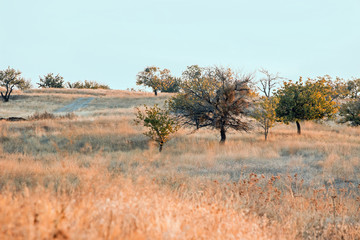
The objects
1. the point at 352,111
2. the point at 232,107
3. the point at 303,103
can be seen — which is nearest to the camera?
the point at 232,107

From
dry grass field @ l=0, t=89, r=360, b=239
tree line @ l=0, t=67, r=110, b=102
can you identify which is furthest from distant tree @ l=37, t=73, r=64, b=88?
dry grass field @ l=0, t=89, r=360, b=239

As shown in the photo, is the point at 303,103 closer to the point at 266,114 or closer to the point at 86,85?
the point at 266,114

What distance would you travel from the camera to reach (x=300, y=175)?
11539mm

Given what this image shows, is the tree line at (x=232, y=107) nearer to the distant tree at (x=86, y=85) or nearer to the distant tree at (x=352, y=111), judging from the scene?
the distant tree at (x=352, y=111)

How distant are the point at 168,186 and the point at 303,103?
785 inches

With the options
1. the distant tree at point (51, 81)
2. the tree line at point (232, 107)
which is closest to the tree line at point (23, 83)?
the distant tree at point (51, 81)

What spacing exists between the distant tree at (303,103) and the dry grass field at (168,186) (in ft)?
9.87

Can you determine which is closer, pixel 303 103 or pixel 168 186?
pixel 168 186

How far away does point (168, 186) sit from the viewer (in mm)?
7457

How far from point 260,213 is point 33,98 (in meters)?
58.0

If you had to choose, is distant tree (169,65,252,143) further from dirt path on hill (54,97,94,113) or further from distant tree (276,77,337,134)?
dirt path on hill (54,97,94,113)

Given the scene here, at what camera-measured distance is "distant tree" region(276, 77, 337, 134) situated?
23797mm

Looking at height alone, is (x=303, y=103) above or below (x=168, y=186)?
above

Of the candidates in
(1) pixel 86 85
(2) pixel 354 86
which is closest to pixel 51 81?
(1) pixel 86 85
